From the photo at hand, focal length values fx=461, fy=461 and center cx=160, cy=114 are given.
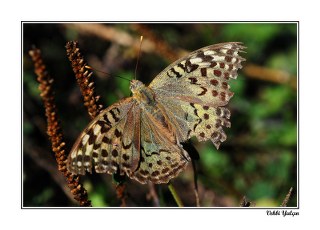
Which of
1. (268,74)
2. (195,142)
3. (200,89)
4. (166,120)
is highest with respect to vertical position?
(268,74)

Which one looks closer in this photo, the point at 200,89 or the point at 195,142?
the point at 200,89

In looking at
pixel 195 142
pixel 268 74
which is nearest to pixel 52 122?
pixel 195 142

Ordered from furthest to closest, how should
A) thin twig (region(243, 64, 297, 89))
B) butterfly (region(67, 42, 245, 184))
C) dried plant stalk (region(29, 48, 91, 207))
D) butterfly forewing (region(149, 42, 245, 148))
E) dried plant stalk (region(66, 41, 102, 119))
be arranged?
thin twig (region(243, 64, 297, 89)) < butterfly forewing (region(149, 42, 245, 148)) < butterfly (region(67, 42, 245, 184)) < dried plant stalk (region(66, 41, 102, 119)) < dried plant stalk (region(29, 48, 91, 207))

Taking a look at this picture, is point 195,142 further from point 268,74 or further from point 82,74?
point 82,74

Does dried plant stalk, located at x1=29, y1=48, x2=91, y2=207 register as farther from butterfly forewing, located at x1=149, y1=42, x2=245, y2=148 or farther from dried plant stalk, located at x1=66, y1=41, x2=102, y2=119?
butterfly forewing, located at x1=149, y1=42, x2=245, y2=148

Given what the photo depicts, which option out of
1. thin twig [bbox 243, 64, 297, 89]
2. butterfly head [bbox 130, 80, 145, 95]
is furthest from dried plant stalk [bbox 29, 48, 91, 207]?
thin twig [bbox 243, 64, 297, 89]

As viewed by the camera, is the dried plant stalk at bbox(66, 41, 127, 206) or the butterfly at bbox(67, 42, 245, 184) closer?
the dried plant stalk at bbox(66, 41, 127, 206)

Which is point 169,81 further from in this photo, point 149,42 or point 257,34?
point 257,34
